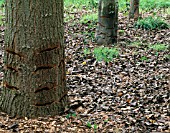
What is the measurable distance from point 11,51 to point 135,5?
26.3ft

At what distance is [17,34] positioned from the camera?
398 centimetres

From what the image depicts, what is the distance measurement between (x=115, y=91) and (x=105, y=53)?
2.13 metres

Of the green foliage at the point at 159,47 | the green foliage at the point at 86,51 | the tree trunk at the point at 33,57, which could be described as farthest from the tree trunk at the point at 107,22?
the tree trunk at the point at 33,57

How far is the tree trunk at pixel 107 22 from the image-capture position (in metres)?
8.37

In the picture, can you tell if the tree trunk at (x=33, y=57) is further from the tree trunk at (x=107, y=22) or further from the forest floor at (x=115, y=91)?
the tree trunk at (x=107, y=22)

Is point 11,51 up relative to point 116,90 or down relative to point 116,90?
up

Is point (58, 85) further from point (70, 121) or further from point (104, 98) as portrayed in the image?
point (104, 98)

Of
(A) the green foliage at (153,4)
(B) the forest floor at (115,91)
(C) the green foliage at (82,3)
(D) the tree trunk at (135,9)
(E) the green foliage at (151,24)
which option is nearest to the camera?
(B) the forest floor at (115,91)

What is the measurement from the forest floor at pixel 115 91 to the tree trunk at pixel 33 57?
0.19 meters

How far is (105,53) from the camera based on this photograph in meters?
7.66

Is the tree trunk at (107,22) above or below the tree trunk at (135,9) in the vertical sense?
below

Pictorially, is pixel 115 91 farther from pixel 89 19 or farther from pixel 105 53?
pixel 89 19

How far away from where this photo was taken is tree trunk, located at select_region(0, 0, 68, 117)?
3.94 metres

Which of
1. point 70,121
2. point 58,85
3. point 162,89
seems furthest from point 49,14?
point 162,89
